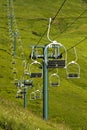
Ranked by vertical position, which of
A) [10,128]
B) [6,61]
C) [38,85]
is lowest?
[10,128]

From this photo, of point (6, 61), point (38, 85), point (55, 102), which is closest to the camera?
point (55, 102)

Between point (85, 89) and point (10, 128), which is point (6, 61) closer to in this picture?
point (85, 89)

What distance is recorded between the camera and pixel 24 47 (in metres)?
188

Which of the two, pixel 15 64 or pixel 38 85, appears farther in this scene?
pixel 15 64

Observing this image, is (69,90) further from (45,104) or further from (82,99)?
(45,104)

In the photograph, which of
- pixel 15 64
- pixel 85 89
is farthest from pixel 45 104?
pixel 15 64

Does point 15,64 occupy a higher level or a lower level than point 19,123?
higher

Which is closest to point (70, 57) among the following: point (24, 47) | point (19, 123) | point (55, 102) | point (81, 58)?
point (81, 58)

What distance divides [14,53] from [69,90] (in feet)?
134

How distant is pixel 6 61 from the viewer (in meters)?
160

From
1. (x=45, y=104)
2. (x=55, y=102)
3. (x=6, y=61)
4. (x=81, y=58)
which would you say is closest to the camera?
(x=45, y=104)

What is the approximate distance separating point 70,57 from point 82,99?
182 feet

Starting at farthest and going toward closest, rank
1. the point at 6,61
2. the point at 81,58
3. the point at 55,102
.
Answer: the point at 81,58, the point at 6,61, the point at 55,102

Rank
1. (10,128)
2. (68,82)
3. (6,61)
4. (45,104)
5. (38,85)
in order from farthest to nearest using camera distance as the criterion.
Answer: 1. (6,61)
2. (68,82)
3. (38,85)
4. (45,104)
5. (10,128)
